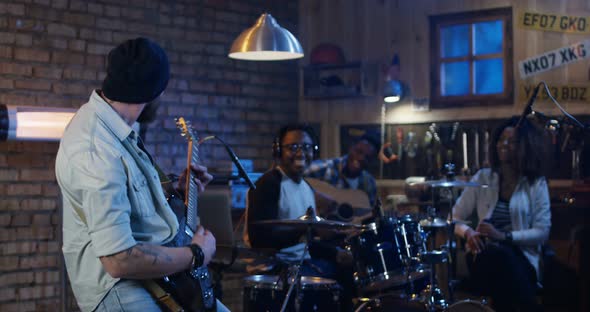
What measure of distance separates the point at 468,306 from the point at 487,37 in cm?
306

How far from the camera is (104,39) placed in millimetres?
5992

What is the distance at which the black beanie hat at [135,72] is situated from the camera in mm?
2295

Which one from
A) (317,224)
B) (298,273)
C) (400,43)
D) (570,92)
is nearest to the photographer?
(317,224)

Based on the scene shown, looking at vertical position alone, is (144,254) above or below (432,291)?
above

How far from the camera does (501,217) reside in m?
5.20

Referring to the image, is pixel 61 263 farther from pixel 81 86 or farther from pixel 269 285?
pixel 269 285

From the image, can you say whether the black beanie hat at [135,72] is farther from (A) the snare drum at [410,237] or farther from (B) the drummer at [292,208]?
(A) the snare drum at [410,237]

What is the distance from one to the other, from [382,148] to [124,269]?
497 cm

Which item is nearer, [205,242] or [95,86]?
[205,242]

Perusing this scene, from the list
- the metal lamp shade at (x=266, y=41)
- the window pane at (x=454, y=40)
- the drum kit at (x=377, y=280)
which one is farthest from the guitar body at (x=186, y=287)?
the window pane at (x=454, y=40)

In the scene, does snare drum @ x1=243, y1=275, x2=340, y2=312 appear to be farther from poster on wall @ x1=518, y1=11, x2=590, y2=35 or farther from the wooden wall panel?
poster on wall @ x1=518, y1=11, x2=590, y2=35

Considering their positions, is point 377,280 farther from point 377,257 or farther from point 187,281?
point 187,281

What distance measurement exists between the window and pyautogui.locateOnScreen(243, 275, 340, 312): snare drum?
3084mm

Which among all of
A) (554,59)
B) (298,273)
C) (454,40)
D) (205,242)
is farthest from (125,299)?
(454,40)
